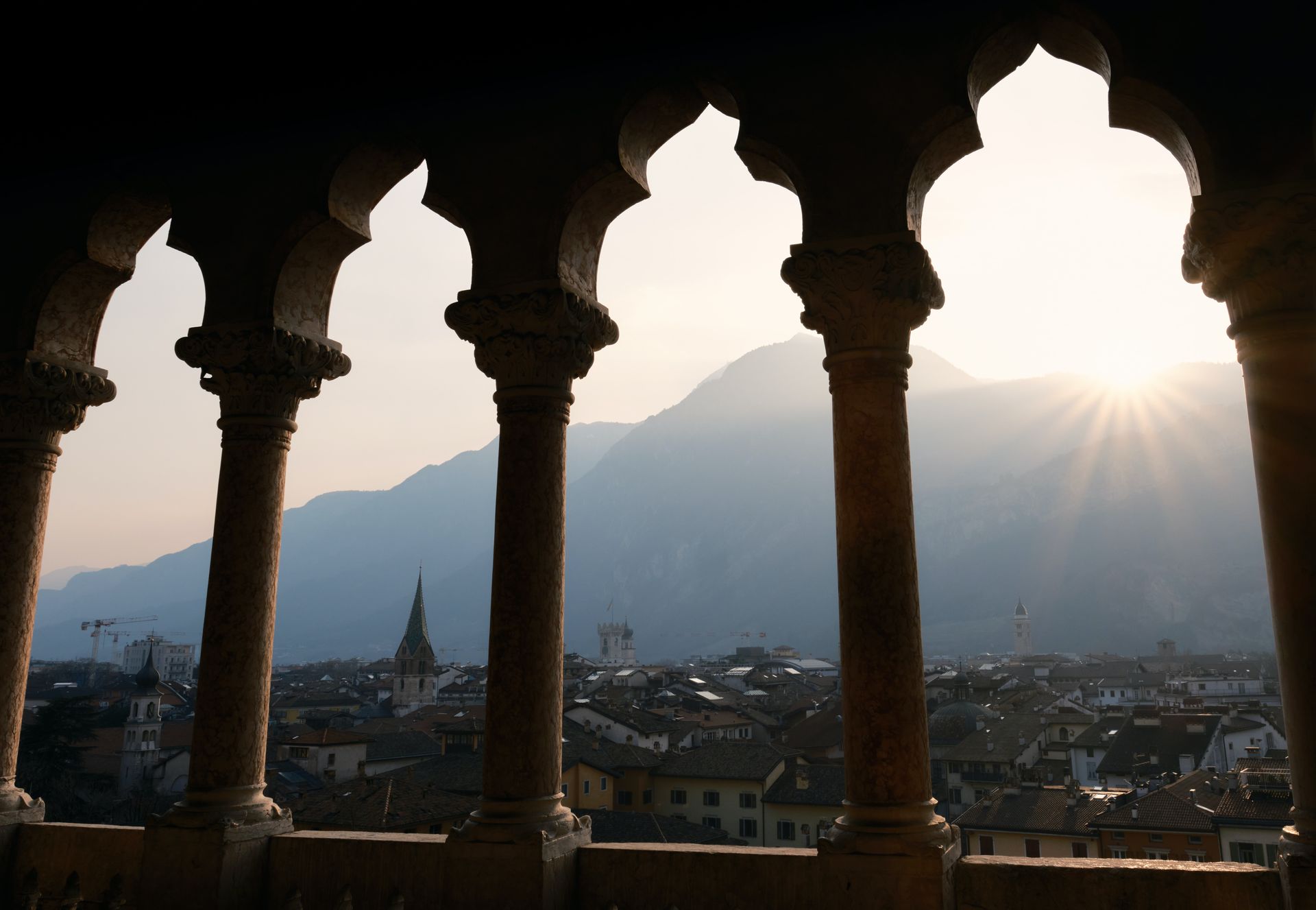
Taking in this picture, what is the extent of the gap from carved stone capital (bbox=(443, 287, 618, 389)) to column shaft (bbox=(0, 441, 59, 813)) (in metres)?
3.97

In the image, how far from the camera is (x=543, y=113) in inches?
273

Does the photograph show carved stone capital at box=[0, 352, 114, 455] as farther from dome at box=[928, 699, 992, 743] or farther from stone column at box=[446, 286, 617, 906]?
dome at box=[928, 699, 992, 743]

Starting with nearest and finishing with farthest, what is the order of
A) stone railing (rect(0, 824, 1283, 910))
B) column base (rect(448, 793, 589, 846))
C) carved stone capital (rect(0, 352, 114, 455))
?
stone railing (rect(0, 824, 1283, 910))
column base (rect(448, 793, 589, 846))
carved stone capital (rect(0, 352, 114, 455))

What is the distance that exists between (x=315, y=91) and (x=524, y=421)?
2945mm

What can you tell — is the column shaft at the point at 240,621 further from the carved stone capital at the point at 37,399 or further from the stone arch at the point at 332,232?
the carved stone capital at the point at 37,399

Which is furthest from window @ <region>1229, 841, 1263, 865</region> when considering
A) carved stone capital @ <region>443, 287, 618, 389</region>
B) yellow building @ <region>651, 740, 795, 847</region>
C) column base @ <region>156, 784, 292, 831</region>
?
column base @ <region>156, 784, 292, 831</region>

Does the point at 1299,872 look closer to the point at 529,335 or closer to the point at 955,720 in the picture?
the point at 529,335

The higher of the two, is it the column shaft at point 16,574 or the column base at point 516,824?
the column shaft at point 16,574

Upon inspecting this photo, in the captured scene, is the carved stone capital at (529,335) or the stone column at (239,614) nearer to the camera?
the stone column at (239,614)

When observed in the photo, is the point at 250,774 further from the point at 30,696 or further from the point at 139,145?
the point at 30,696

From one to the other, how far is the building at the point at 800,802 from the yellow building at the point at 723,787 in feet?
1.00

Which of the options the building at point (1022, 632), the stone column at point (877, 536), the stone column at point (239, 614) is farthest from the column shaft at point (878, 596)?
the building at point (1022, 632)

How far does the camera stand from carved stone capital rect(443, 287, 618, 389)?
6.55m

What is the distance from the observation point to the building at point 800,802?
80.3ft
